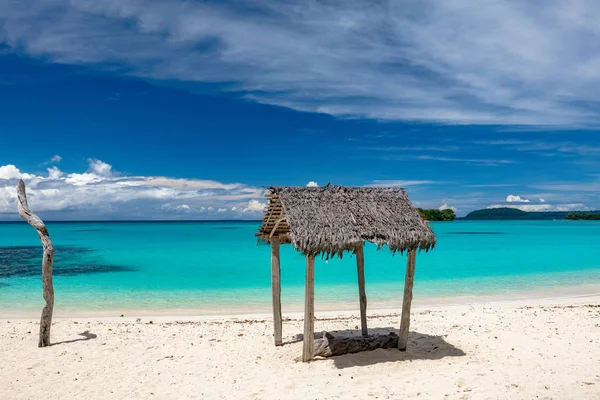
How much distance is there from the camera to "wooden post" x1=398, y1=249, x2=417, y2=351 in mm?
8508

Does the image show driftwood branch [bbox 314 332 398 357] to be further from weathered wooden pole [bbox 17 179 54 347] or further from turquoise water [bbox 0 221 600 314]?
Answer: turquoise water [bbox 0 221 600 314]

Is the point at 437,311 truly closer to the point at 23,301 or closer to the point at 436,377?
the point at 436,377

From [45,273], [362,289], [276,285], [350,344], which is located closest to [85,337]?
[45,273]

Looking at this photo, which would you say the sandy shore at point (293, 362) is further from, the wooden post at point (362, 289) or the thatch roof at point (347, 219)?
the thatch roof at point (347, 219)

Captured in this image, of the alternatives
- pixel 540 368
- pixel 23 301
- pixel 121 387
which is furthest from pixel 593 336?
pixel 23 301

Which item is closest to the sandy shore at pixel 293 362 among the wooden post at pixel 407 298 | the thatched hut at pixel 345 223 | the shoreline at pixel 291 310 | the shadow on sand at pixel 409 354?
the shadow on sand at pixel 409 354

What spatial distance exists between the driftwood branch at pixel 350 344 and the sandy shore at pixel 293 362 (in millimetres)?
139

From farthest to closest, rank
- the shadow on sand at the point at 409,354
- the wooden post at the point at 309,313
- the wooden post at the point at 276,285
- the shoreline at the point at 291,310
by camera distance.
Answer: the shoreline at the point at 291,310 → the wooden post at the point at 276,285 → the shadow on sand at the point at 409,354 → the wooden post at the point at 309,313

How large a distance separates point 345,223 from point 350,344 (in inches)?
91.0

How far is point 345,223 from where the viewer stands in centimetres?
805

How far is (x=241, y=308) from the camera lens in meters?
15.8

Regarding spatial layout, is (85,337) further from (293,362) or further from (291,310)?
(291,310)

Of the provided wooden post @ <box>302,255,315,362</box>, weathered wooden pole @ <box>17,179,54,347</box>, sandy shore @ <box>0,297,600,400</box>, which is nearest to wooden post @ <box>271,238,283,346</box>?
sandy shore @ <box>0,297,600,400</box>

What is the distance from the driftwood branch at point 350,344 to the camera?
845 cm
